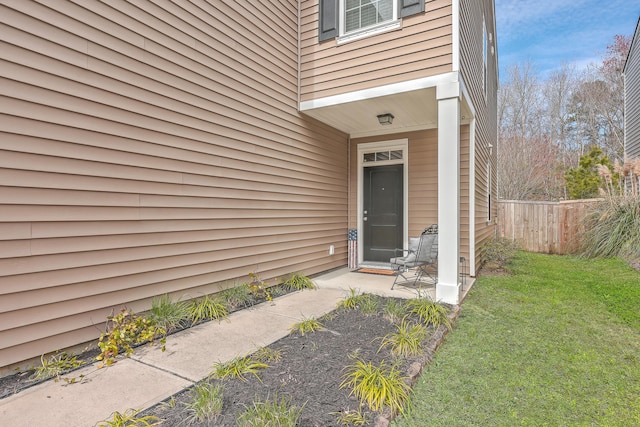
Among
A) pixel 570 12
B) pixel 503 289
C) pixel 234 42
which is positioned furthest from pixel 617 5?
pixel 234 42

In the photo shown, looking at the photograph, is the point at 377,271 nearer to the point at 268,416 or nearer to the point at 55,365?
the point at 268,416

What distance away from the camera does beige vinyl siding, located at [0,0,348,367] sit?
2.28m

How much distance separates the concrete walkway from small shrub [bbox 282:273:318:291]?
0.89 meters

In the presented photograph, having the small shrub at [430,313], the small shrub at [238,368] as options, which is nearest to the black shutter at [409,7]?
the small shrub at [430,313]

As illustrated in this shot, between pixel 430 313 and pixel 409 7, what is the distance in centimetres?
391

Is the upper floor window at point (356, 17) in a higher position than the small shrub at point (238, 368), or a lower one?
higher

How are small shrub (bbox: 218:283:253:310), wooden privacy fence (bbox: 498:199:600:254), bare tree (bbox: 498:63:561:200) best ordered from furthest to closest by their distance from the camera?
bare tree (bbox: 498:63:561:200), wooden privacy fence (bbox: 498:199:600:254), small shrub (bbox: 218:283:253:310)

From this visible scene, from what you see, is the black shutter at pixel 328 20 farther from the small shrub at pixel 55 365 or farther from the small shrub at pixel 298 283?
the small shrub at pixel 55 365

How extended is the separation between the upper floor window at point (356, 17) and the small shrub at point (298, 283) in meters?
3.72

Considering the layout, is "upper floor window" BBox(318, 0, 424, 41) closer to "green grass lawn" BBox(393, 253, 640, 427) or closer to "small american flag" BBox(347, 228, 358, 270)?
"small american flag" BBox(347, 228, 358, 270)

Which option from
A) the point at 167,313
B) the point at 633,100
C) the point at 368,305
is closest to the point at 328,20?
the point at 368,305

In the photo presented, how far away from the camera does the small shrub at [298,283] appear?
4.84 meters

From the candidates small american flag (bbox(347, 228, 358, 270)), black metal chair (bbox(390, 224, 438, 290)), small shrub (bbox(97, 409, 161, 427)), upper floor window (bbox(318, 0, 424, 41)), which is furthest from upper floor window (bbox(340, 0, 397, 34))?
small shrub (bbox(97, 409, 161, 427))

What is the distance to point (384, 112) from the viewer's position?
17.4 ft
